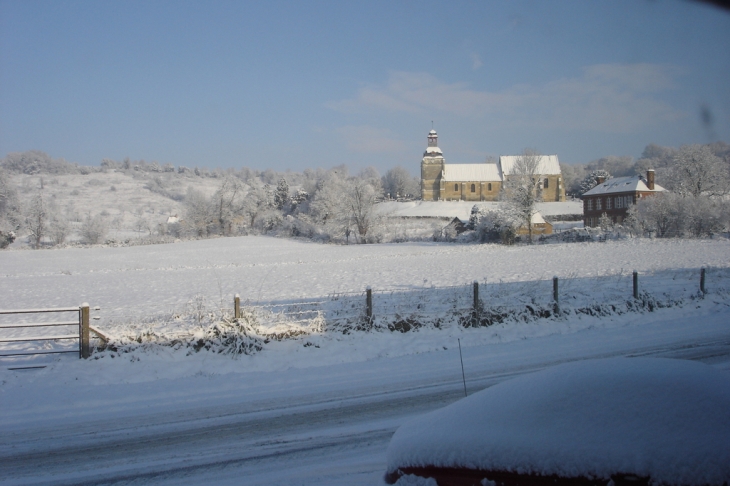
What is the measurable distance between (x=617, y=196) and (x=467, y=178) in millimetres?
52124

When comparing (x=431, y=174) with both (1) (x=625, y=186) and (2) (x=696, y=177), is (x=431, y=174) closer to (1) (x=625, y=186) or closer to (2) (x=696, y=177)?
(1) (x=625, y=186)

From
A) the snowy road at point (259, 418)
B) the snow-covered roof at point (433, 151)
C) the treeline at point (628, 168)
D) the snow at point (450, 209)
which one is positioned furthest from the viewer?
the snow-covered roof at point (433, 151)

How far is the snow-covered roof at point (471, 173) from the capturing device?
386 feet

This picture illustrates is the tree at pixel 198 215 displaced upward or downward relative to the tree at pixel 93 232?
upward

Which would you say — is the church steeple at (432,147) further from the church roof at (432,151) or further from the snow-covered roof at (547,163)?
the snow-covered roof at (547,163)

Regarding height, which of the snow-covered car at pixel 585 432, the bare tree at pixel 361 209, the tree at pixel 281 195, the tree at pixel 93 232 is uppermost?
the tree at pixel 281 195

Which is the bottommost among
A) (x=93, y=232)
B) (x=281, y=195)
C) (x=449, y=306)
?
(x=449, y=306)

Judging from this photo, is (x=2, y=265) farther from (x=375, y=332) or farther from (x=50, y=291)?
(x=375, y=332)

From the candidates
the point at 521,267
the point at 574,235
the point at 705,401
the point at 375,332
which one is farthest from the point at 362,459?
the point at 574,235

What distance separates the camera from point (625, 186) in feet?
219

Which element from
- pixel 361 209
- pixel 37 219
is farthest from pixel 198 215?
pixel 361 209

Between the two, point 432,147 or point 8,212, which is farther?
point 432,147

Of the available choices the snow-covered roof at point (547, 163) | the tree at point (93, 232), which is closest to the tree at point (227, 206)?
the tree at point (93, 232)

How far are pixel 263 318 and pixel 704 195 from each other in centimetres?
4886
